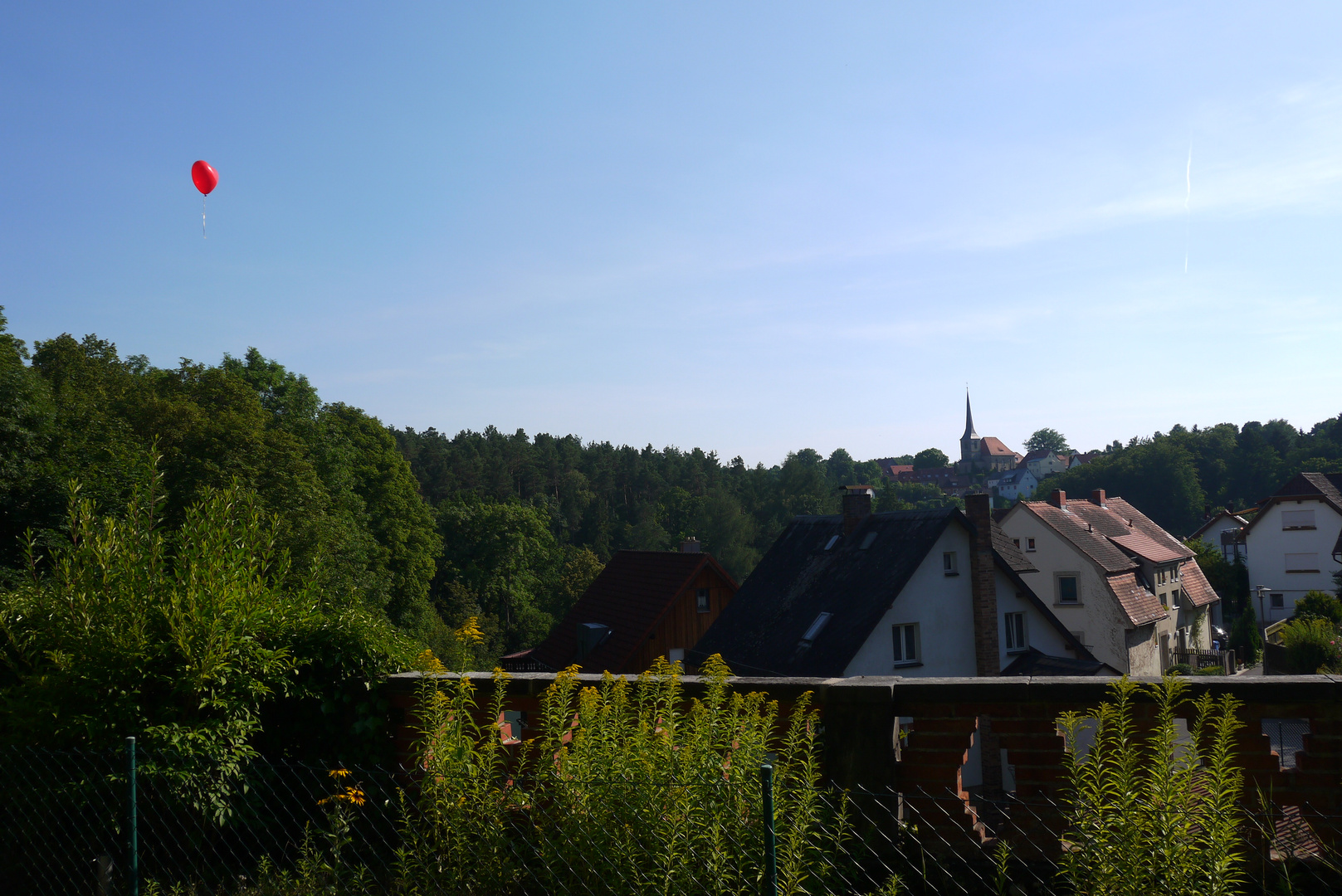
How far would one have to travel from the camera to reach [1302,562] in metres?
45.0

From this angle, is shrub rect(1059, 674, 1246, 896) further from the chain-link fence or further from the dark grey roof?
the dark grey roof

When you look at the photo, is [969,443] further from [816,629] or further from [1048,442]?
[816,629]

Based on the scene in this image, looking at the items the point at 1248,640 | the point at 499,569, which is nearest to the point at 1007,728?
the point at 1248,640

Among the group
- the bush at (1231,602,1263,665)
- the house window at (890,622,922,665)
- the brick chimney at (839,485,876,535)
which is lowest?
the bush at (1231,602,1263,665)

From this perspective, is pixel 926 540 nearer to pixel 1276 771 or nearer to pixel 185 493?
pixel 1276 771

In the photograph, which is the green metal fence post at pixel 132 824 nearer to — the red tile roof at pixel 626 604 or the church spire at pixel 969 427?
the red tile roof at pixel 626 604

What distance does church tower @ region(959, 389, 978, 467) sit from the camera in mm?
191500

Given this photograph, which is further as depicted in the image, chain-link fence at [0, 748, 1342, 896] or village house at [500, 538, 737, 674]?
village house at [500, 538, 737, 674]

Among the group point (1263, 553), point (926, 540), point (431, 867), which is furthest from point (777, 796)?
point (1263, 553)

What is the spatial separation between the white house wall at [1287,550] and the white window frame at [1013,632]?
28.6m

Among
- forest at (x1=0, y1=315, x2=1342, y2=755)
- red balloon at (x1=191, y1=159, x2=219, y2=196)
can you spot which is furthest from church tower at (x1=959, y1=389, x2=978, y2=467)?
red balloon at (x1=191, y1=159, x2=219, y2=196)

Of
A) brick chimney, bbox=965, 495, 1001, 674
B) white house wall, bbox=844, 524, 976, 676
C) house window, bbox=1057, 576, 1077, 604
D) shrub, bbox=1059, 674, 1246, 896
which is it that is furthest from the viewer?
house window, bbox=1057, 576, 1077, 604

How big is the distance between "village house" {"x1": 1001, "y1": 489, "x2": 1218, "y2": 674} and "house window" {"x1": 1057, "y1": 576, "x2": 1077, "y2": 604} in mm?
35

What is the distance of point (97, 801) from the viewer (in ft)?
13.1
